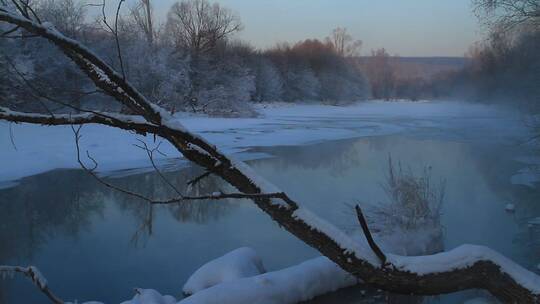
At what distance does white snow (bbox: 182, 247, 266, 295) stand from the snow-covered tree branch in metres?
3.53

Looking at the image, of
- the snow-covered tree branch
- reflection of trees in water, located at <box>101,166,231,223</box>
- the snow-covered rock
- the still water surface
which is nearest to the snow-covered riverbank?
the still water surface

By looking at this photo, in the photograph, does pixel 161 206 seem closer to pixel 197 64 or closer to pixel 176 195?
pixel 176 195

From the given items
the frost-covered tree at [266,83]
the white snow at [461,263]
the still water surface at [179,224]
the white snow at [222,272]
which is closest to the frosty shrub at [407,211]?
the still water surface at [179,224]

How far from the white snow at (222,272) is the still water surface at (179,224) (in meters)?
0.34

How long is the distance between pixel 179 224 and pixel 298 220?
22.6 ft

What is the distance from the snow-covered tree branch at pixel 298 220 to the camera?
5.66ft

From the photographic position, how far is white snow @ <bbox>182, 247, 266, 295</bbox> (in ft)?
18.6

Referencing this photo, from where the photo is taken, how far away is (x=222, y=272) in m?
5.73

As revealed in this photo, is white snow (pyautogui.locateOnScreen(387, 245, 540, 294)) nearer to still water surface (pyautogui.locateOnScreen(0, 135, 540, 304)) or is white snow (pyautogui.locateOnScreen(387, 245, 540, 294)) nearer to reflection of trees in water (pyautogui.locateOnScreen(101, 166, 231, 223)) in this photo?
still water surface (pyautogui.locateOnScreen(0, 135, 540, 304))

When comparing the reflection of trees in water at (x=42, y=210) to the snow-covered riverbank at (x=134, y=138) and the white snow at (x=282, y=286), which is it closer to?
the snow-covered riverbank at (x=134, y=138)

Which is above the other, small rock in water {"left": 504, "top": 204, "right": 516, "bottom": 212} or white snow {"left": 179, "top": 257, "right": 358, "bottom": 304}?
white snow {"left": 179, "top": 257, "right": 358, "bottom": 304}

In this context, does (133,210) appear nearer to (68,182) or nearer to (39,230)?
(39,230)

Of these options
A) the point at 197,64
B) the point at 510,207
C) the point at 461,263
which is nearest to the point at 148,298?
the point at 461,263

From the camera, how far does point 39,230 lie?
27.7 ft
